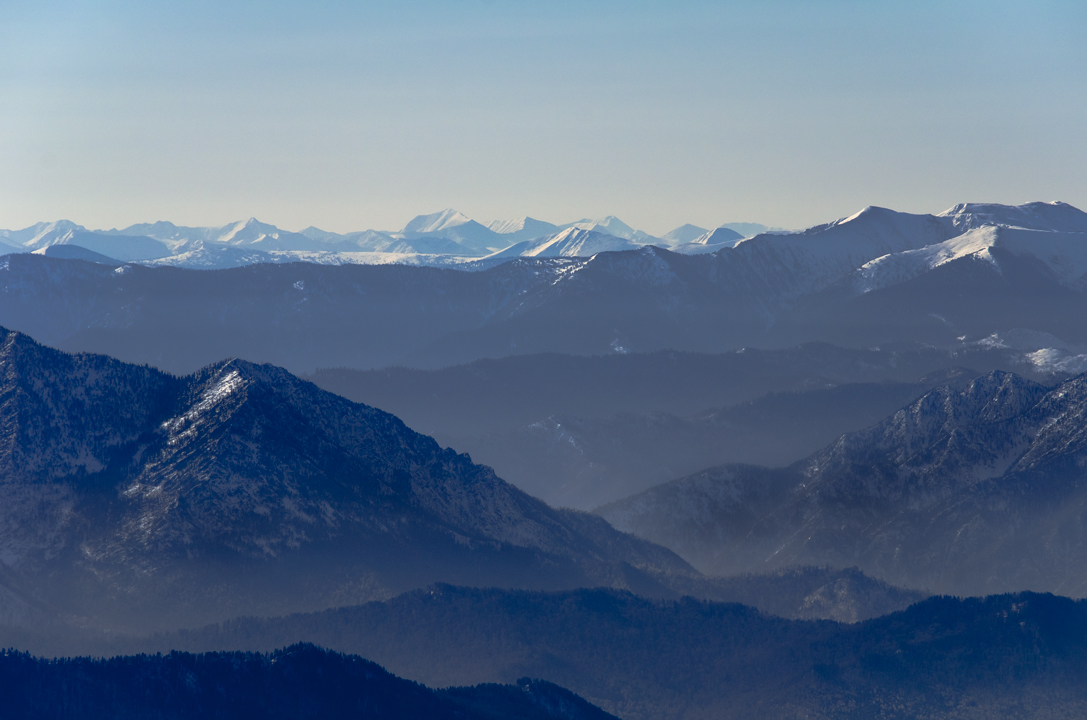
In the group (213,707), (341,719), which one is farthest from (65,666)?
(341,719)

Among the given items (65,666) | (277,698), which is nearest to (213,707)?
(277,698)

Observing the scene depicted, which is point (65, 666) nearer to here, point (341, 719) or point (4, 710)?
point (4, 710)

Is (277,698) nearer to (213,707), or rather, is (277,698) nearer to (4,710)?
(213,707)

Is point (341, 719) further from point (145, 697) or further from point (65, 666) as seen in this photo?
point (65, 666)

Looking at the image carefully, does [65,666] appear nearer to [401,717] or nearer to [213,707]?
[213,707]

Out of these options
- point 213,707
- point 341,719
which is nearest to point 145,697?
point 213,707
